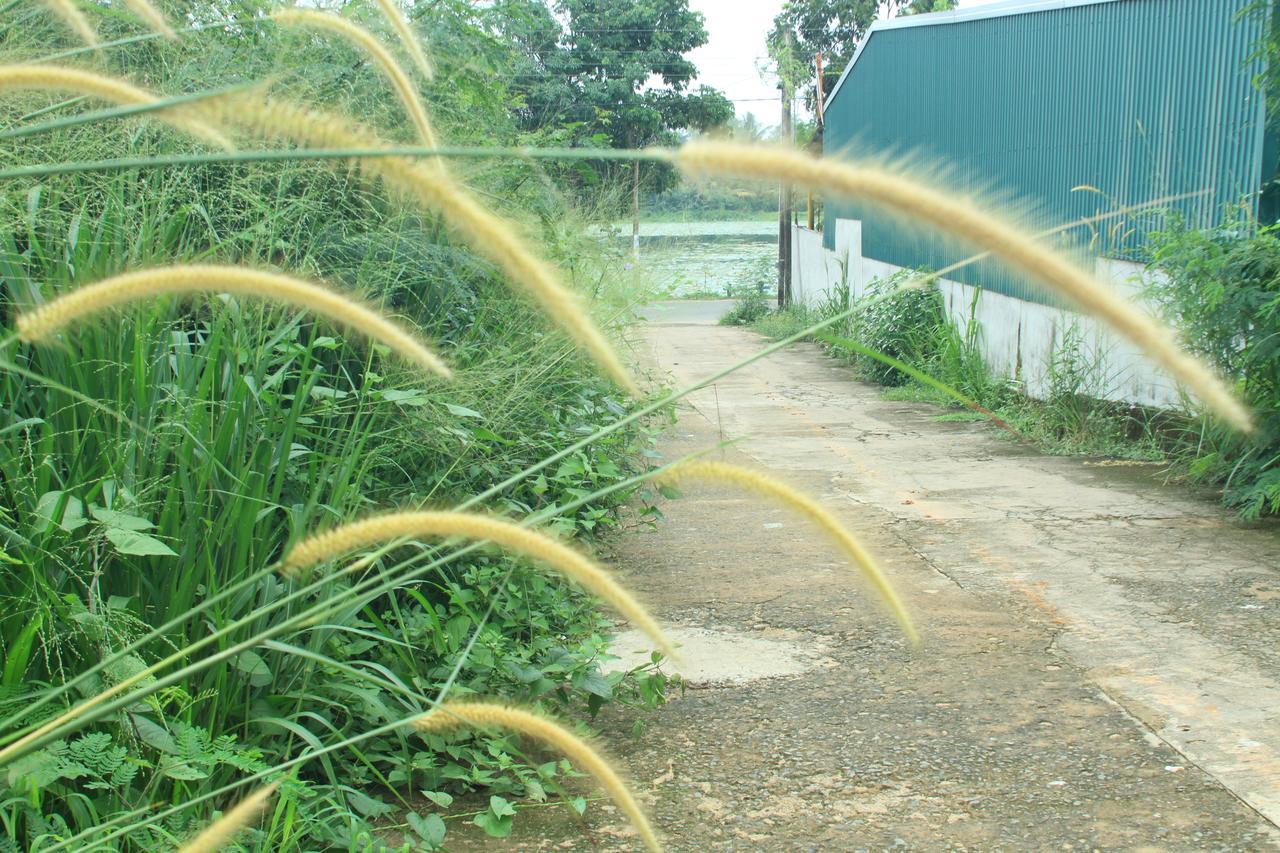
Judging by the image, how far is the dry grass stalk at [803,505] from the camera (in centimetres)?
163

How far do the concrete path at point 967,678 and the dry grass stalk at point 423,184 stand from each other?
1554 millimetres

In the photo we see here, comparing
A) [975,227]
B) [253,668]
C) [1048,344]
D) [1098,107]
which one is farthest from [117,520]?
[1098,107]

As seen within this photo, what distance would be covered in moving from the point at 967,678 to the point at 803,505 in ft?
8.78

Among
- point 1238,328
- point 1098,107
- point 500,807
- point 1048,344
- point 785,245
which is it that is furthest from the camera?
point 785,245

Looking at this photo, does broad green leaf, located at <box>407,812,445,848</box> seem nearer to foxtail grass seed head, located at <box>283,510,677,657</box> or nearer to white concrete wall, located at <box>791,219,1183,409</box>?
foxtail grass seed head, located at <box>283,510,677,657</box>

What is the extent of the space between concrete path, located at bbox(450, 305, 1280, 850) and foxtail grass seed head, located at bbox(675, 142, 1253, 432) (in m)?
1.74

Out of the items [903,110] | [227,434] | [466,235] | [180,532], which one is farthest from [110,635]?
[903,110]

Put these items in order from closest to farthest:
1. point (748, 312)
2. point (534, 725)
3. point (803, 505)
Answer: point (534, 725) → point (803, 505) → point (748, 312)

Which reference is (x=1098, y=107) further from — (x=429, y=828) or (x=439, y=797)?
(x=429, y=828)

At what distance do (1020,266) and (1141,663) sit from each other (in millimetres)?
3505

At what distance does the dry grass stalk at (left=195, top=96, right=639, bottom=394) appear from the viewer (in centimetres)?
110

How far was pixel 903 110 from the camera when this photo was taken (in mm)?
14773

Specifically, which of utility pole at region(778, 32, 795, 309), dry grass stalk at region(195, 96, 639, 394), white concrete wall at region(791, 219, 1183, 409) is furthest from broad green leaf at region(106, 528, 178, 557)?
utility pole at region(778, 32, 795, 309)

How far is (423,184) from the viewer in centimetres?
116
